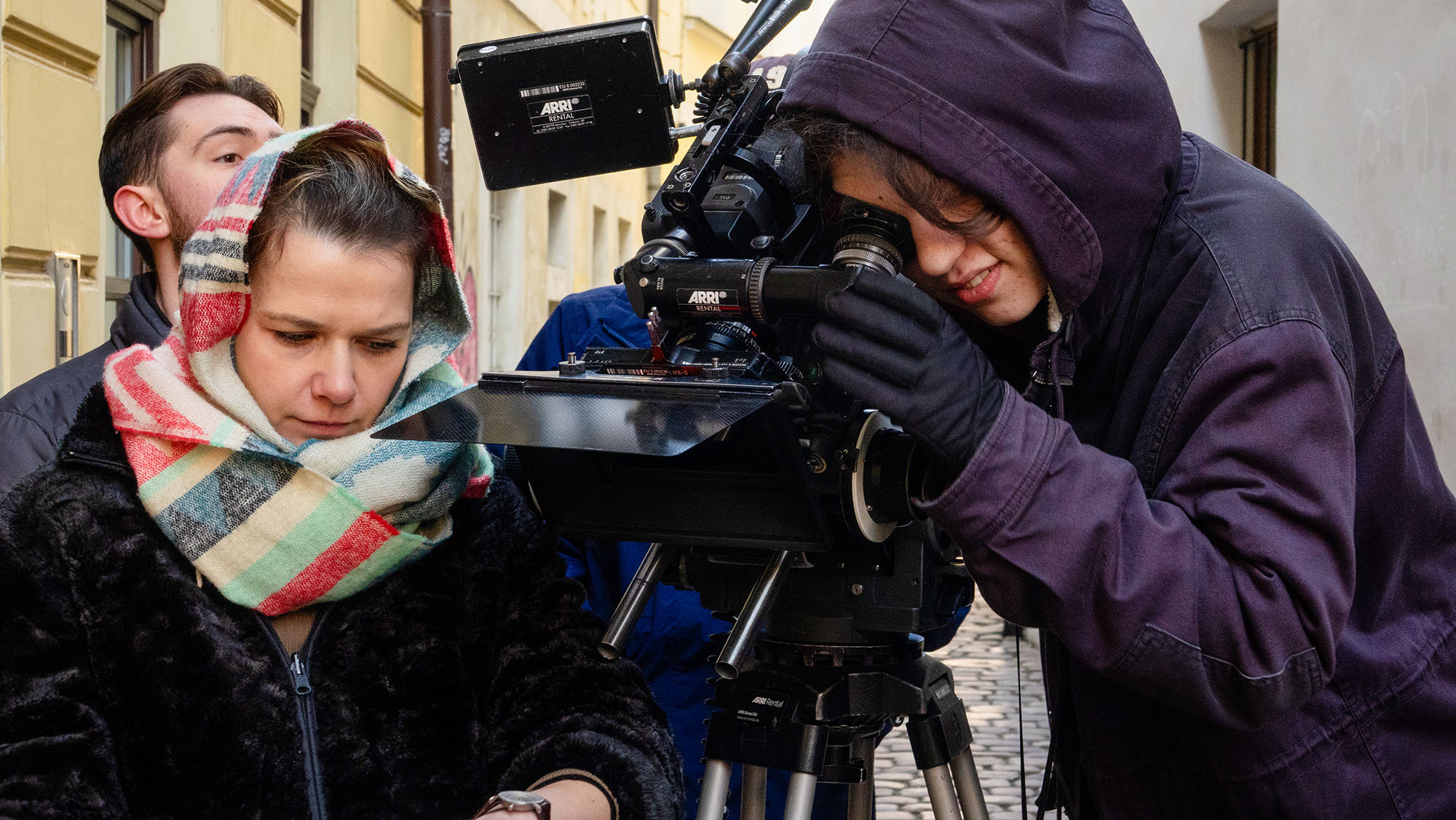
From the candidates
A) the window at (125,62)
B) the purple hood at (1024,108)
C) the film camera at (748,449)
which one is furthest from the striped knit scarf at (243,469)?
the window at (125,62)

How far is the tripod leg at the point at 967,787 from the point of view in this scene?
1.81 metres

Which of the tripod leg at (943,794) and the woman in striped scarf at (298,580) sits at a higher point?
the woman in striped scarf at (298,580)

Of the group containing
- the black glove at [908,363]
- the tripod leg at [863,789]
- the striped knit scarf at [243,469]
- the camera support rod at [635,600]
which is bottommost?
the tripod leg at [863,789]

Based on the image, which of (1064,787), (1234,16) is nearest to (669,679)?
(1064,787)

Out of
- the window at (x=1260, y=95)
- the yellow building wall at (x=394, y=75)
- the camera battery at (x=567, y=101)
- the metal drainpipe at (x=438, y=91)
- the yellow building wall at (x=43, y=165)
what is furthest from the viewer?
the metal drainpipe at (x=438, y=91)

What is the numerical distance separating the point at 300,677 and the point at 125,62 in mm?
3801

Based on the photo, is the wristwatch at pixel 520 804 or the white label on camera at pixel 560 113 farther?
the white label on camera at pixel 560 113

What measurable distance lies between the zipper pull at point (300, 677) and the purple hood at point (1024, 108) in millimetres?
915

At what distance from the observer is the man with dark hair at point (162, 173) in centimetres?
271

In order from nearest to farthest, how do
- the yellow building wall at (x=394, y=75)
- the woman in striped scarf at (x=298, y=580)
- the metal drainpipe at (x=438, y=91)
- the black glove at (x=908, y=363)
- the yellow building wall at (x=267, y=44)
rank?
1. the black glove at (x=908, y=363)
2. the woman in striped scarf at (x=298, y=580)
3. the yellow building wall at (x=267, y=44)
4. the yellow building wall at (x=394, y=75)
5. the metal drainpipe at (x=438, y=91)

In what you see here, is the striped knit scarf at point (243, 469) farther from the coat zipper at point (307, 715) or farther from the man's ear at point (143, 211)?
the man's ear at point (143, 211)

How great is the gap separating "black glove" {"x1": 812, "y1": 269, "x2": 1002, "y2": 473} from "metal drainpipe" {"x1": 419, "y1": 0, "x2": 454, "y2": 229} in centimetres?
684

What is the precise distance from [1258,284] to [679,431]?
0.65 meters

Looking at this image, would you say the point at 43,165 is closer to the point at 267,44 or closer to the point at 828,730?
the point at 267,44
